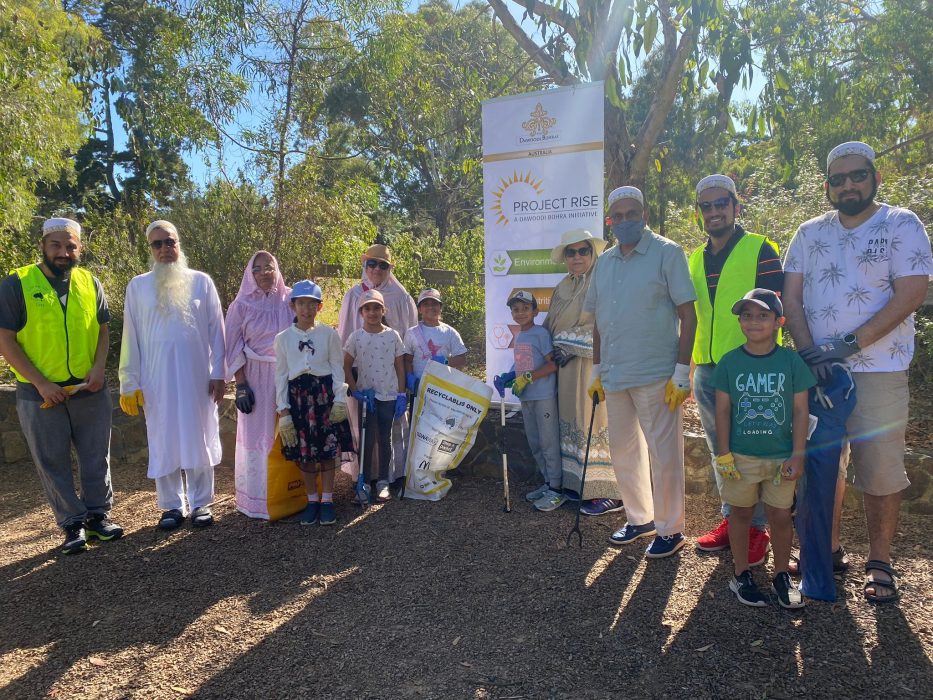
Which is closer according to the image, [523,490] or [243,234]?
[523,490]

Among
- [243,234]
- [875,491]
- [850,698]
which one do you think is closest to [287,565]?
[850,698]

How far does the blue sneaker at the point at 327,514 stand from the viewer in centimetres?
447

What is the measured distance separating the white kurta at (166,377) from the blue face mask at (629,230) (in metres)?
A: 2.96

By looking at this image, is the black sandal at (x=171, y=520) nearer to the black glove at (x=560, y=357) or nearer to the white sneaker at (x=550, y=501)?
the white sneaker at (x=550, y=501)

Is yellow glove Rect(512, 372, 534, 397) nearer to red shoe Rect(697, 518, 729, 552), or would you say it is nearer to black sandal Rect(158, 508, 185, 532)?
red shoe Rect(697, 518, 729, 552)

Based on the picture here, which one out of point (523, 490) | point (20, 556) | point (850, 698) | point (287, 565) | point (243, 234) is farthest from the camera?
point (243, 234)

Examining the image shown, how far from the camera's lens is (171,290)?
14.9 ft

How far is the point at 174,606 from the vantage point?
3438mm

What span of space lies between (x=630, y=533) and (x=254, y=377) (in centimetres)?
279

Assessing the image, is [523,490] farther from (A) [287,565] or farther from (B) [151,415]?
(B) [151,415]

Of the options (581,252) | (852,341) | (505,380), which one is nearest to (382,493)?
(505,380)

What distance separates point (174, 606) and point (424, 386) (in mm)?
2135

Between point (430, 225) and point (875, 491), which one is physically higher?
point (430, 225)

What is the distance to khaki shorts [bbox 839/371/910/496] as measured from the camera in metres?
3.10
